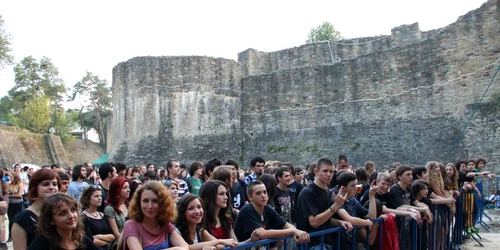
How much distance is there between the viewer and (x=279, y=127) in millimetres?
20531

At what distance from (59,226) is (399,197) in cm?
444

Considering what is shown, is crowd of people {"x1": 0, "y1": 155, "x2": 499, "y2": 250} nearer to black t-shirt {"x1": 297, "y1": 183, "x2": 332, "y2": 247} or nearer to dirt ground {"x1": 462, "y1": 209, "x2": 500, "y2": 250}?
black t-shirt {"x1": 297, "y1": 183, "x2": 332, "y2": 247}

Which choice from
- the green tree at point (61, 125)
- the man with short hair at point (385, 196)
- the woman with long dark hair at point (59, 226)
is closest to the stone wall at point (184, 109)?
the man with short hair at point (385, 196)

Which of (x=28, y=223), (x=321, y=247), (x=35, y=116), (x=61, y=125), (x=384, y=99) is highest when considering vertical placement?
(x=35, y=116)

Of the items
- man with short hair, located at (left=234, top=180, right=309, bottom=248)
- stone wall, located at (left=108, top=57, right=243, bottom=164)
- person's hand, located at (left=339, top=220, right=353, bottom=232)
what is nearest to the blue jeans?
person's hand, located at (left=339, top=220, right=353, bottom=232)

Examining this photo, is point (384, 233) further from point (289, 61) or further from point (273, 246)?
point (289, 61)

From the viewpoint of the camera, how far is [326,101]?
19.0 m

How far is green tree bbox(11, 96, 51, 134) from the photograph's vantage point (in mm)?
39453

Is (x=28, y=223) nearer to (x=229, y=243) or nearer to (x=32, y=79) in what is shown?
(x=229, y=243)

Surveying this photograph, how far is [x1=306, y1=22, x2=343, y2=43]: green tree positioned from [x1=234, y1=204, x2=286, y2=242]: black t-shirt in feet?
142

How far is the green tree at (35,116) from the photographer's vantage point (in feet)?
129

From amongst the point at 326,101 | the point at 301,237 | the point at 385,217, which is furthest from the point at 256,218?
the point at 326,101

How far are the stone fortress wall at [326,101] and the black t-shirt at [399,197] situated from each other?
8.68 metres

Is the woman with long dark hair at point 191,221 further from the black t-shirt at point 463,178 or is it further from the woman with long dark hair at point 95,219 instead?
the black t-shirt at point 463,178
